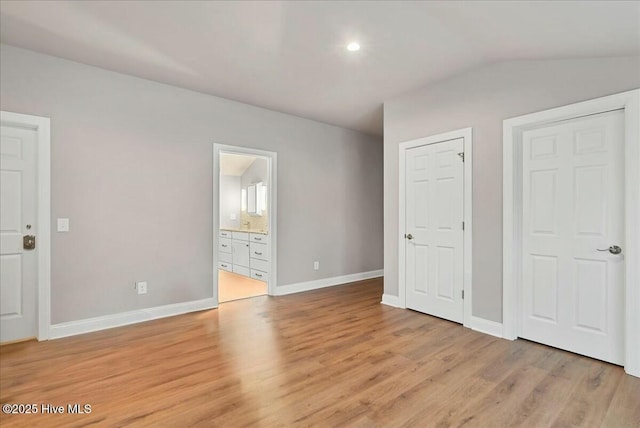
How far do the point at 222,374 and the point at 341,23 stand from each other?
2809mm

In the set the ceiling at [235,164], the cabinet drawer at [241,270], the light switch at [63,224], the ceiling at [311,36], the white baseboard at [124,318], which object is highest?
the ceiling at [311,36]

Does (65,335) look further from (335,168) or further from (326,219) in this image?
(335,168)

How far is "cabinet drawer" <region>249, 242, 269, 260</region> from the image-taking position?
5.25 metres

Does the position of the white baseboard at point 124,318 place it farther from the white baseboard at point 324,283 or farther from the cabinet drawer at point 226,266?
the cabinet drawer at point 226,266

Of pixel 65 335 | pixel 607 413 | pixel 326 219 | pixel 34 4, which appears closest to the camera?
pixel 607 413

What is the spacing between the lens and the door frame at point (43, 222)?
10.1ft

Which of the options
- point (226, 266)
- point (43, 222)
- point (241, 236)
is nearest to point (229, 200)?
point (226, 266)

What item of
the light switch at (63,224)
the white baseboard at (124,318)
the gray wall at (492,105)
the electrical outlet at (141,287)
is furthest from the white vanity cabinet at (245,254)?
the gray wall at (492,105)

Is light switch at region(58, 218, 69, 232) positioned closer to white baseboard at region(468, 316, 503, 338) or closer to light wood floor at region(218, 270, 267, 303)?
light wood floor at region(218, 270, 267, 303)

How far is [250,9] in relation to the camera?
7.61 feet

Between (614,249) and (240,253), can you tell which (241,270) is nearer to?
(240,253)

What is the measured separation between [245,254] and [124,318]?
8.49 ft

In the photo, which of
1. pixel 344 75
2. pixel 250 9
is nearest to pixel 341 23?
pixel 250 9

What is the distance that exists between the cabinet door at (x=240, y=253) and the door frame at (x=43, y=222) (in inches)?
121
